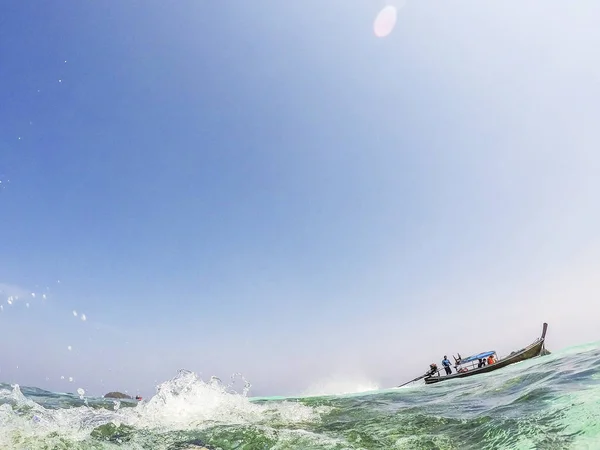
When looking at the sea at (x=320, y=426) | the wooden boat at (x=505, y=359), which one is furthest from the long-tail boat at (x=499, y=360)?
the sea at (x=320, y=426)

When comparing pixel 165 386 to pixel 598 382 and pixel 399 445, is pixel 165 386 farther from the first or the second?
pixel 598 382

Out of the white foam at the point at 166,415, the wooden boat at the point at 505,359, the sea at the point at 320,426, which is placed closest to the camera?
the sea at the point at 320,426

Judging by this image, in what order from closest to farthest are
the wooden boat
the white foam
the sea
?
the sea, the white foam, the wooden boat

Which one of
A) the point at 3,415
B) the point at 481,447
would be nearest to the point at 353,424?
the point at 481,447

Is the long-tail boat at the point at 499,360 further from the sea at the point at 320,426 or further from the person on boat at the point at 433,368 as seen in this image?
the sea at the point at 320,426

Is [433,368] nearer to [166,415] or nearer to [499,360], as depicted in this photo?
[499,360]

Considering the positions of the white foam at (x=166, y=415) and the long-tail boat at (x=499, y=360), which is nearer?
the white foam at (x=166, y=415)

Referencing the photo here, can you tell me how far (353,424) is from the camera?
1016 cm

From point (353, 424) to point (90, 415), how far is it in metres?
7.26

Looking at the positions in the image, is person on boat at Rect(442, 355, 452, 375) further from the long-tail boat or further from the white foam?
the white foam

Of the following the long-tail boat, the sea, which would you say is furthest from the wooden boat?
the sea

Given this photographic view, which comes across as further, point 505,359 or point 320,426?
point 505,359

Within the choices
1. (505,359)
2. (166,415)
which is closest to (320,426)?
(166,415)

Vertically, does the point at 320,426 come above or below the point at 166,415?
below
